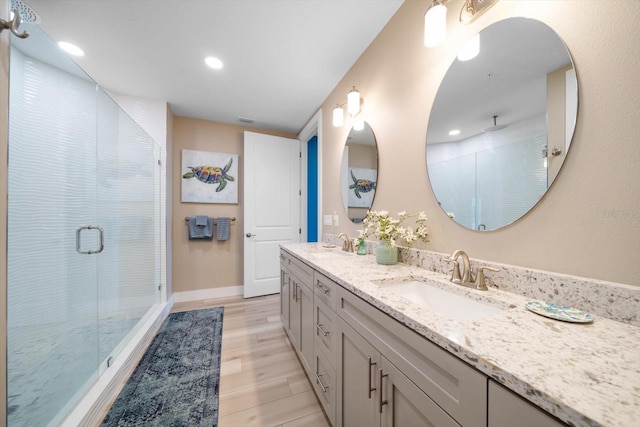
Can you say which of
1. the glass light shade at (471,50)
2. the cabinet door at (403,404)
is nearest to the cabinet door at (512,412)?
the cabinet door at (403,404)

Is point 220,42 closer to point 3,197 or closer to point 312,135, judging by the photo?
point 3,197

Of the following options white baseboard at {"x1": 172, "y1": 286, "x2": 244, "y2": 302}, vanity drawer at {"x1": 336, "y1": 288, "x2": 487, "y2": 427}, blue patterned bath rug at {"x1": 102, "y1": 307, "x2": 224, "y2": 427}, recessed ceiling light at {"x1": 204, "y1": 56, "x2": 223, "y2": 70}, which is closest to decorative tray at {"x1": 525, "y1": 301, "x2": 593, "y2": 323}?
vanity drawer at {"x1": 336, "y1": 288, "x2": 487, "y2": 427}

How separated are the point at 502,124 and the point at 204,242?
10.7ft

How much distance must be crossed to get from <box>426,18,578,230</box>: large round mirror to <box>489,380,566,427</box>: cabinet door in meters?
0.67

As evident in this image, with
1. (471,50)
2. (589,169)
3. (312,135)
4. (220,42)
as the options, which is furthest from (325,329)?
(312,135)

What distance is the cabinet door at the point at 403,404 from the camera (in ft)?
1.80

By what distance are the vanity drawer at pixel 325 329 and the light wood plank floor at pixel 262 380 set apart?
0.39 meters

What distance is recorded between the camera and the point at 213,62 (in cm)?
190

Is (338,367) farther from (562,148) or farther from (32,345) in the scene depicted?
(32,345)

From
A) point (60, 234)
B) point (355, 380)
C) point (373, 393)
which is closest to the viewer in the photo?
point (373, 393)

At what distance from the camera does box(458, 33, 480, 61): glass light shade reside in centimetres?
98

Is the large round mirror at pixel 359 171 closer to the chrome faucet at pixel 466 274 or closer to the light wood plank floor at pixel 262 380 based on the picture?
the chrome faucet at pixel 466 274

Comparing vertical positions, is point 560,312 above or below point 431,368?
above

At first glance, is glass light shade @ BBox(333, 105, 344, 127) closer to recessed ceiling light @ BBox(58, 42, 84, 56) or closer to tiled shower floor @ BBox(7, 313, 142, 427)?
recessed ceiling light @ BBox(58, 42, 84, 56)
